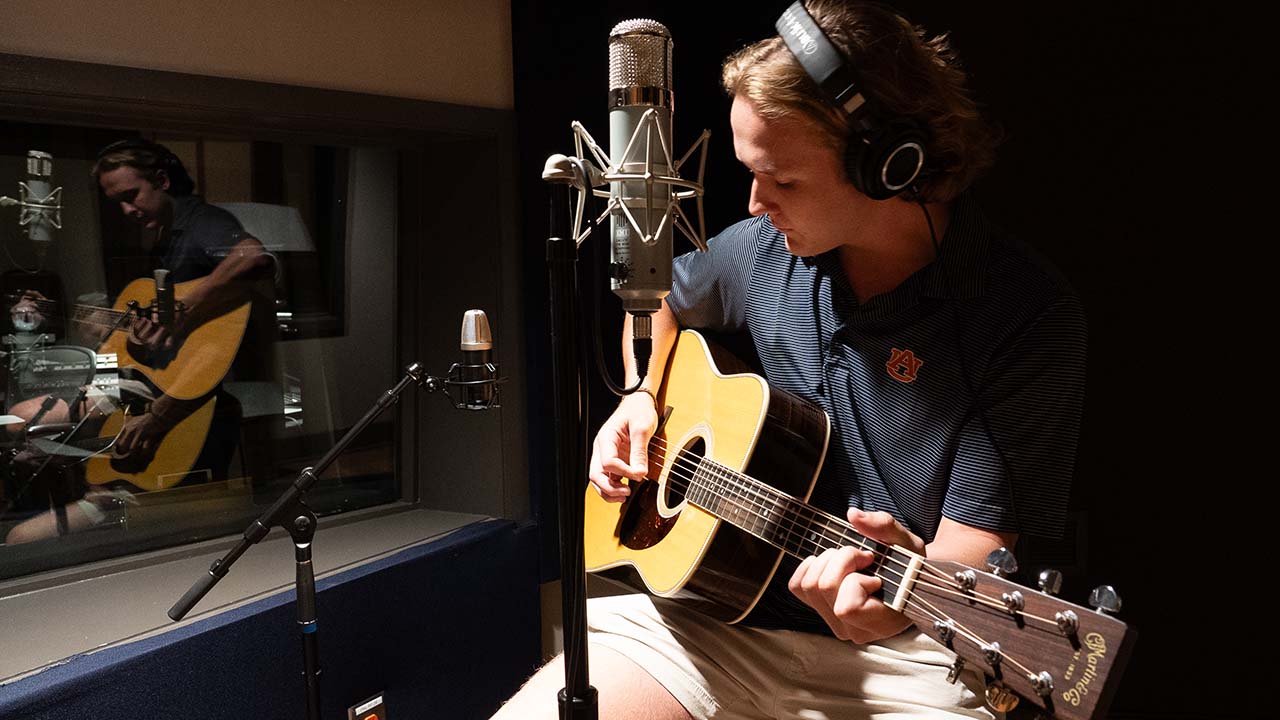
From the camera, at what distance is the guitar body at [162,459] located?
2.15 meters

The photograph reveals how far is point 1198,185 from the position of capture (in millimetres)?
2354

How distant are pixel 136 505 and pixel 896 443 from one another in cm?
183

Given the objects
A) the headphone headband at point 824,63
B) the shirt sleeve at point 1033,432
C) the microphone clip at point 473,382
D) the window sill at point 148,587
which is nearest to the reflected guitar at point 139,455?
the window sill at point 148,587

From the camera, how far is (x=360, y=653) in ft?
7.35

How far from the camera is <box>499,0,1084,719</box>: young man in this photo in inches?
57.7

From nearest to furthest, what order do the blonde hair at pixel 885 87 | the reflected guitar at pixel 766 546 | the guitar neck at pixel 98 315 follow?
the reflected guitar at pixel 766 546, the blonde hair at pixel 885 87, the guitar neck at pixel 98 315

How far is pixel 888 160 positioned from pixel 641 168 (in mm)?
515

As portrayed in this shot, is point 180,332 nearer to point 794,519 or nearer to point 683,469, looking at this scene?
point 683,469

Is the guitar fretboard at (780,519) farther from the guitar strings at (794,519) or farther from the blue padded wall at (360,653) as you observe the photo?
the blue padded wall at (360,653)

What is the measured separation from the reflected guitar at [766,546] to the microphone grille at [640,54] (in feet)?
2.47

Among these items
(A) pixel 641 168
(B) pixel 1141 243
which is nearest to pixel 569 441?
(A) pixel 641 168

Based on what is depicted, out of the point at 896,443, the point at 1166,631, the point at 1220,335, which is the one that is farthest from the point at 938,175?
the point at 1166,631

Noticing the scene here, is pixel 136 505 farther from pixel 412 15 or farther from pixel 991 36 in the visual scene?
pixel 991 36

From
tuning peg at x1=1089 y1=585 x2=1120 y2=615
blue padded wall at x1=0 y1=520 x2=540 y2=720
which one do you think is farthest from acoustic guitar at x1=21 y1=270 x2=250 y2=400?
tuning peg at x1=1089 y1=585 x2=1120 y2=615
